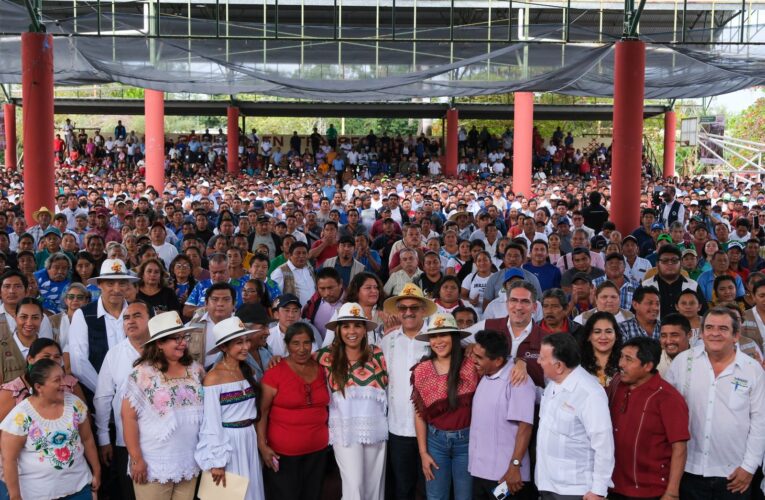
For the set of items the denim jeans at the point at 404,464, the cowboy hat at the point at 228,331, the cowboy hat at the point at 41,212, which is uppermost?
the cowboy hat at the point at 41,212

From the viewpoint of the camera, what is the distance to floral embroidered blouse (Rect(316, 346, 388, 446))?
5.39 metres

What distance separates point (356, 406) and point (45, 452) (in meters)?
1.75

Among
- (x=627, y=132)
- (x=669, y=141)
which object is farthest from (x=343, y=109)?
(x=627, y=132)

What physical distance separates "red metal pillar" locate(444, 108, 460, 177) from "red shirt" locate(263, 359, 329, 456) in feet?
88.1

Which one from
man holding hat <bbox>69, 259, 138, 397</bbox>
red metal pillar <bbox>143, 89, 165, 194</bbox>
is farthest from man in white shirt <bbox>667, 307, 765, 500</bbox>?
red metal pillar <bbox>143, 89, 165, 194</bbox>

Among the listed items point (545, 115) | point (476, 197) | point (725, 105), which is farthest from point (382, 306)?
point (725, 105)

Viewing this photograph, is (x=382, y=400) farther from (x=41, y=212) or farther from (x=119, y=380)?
(x=41, y=212)

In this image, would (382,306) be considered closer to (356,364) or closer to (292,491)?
(356,364)

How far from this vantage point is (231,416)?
16.9ft

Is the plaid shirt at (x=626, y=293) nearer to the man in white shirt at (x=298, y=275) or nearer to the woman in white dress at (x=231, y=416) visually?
the man in white shirt at (x=298, y=275)

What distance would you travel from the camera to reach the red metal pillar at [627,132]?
13.3 meters

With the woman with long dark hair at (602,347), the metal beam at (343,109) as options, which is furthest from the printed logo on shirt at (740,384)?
the metal beam at (343,109)

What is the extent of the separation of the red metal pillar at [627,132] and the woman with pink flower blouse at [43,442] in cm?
1020

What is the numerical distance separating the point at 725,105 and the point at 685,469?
279 ft
